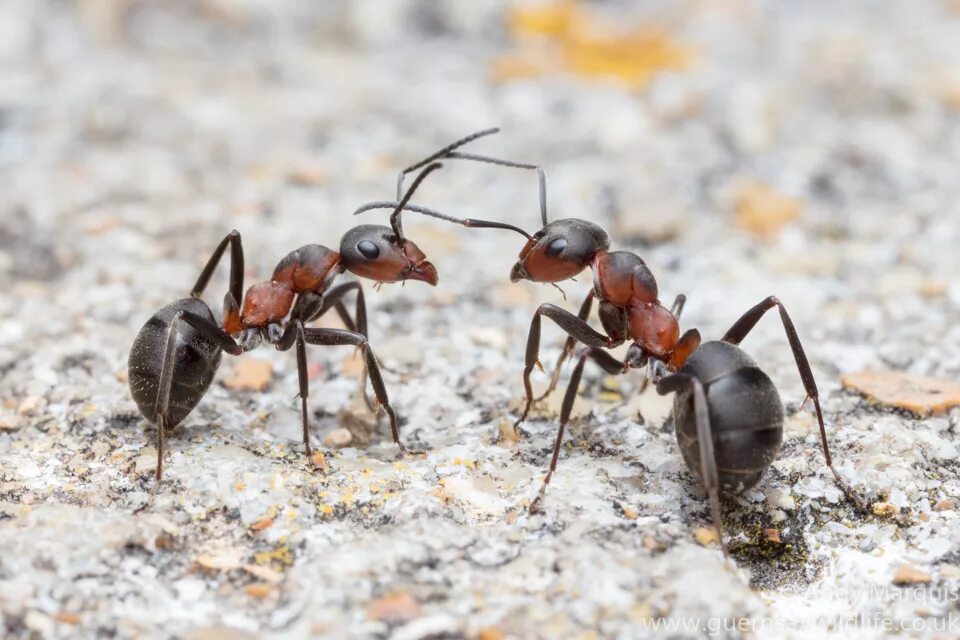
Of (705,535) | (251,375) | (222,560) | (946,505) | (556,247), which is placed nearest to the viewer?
(222,560)

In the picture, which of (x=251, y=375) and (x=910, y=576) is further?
(x=251, y=375)

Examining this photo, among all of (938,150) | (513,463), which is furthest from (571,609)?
(938,150)

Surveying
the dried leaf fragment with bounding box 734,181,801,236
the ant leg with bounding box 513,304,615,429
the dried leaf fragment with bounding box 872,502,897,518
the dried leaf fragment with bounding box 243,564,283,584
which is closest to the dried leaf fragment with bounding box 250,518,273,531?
the dried leaf fragment with bounding box 243,564,283,584

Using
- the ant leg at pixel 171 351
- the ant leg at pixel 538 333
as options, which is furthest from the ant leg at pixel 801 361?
the ant leg at pixel 171 351

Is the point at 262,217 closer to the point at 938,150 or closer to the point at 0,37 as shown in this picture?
the point at 0,37

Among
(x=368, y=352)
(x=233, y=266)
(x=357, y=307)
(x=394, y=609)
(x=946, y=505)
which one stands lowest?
(x=394, y=609)

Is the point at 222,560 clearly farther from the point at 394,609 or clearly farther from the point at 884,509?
the point at 884,509

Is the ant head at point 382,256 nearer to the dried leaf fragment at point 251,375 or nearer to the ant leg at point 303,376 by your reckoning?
the ant leg at point 303,376

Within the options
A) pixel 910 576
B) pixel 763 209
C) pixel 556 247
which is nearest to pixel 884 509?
pixel 910 576
